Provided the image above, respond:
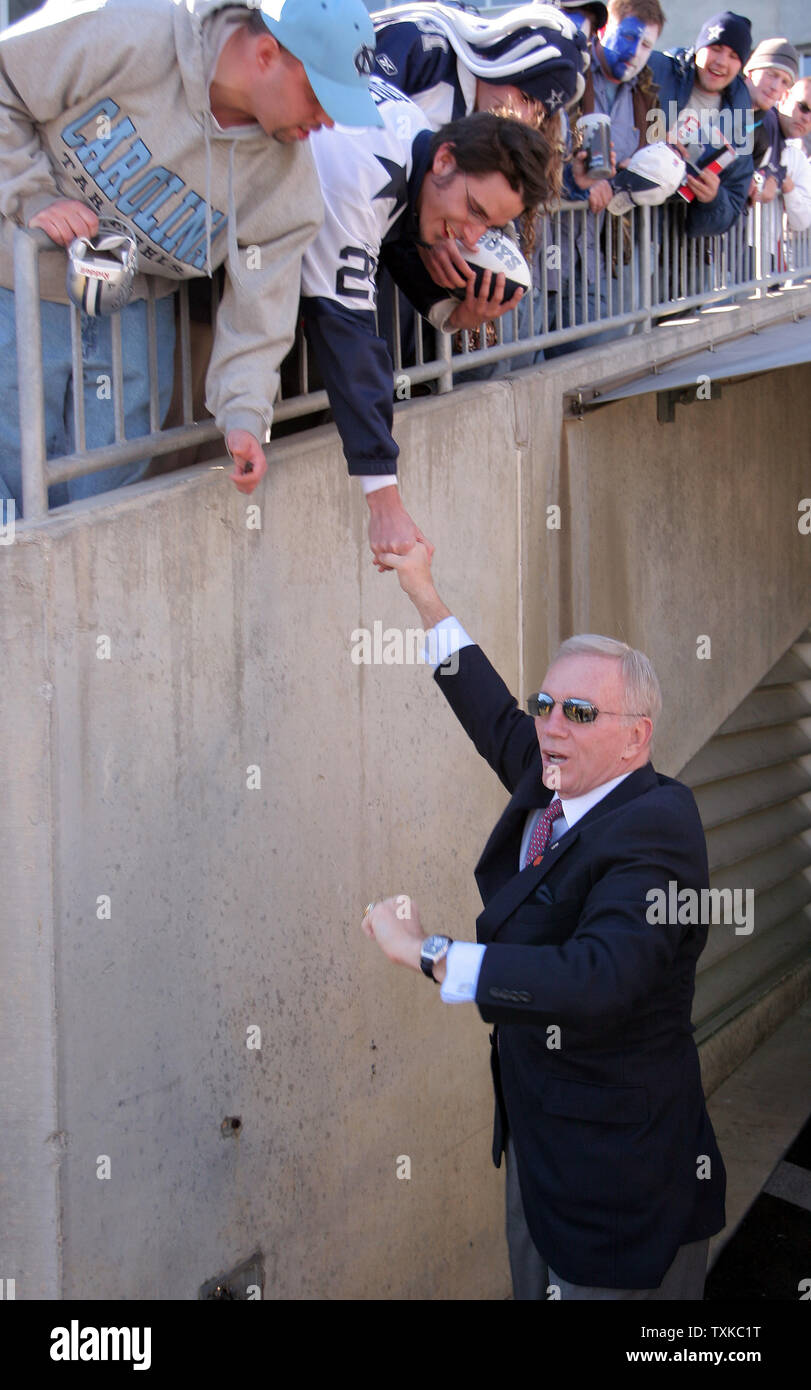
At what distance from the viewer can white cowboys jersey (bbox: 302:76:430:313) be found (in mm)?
3225

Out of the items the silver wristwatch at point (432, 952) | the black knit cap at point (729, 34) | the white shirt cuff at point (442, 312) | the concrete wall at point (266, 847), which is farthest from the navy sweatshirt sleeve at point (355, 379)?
the black knit cap at point (729, 34)

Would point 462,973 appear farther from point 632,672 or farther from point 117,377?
point 117,377

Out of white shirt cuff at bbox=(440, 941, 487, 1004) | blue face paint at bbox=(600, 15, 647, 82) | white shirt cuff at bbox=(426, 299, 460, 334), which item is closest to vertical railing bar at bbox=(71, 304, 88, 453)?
white shirt cuff at bbox=(426, 299, 460, 334)

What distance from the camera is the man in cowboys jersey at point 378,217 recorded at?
3.21 m

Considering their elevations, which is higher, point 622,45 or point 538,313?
point 622,45

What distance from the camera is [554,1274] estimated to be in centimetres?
266

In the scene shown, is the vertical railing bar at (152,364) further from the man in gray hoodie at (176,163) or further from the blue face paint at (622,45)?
the blue face paint at (622,45)

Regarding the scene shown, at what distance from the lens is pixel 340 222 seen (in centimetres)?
325

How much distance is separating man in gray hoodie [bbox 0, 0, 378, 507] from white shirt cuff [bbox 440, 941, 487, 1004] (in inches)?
50.4

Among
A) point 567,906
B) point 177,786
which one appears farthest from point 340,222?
point 567,906

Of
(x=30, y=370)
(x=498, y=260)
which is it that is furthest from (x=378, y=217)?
(x=30, y=370)

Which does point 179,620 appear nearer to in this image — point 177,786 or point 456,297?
point 177,786

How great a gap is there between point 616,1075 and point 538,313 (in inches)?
129

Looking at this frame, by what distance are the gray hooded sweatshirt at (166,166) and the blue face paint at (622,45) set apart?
2772 millimetres
